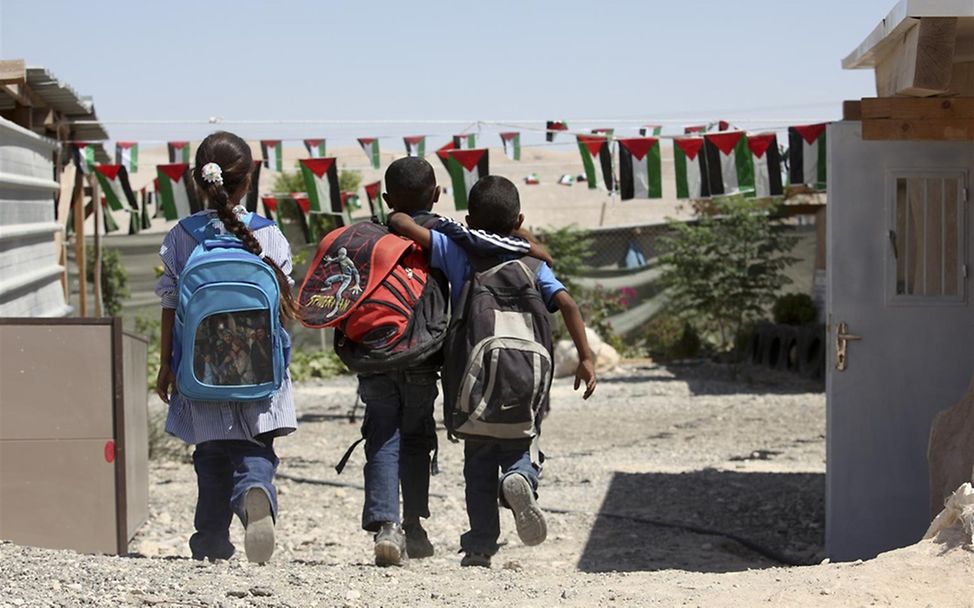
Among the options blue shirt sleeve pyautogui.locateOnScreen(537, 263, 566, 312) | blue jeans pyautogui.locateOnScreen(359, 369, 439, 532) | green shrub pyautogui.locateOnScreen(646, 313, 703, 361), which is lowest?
green shrub pyautogui.locateOnScreen(646, 313, 703, 361)

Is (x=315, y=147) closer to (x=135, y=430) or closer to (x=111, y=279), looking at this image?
(x=135, y=430)

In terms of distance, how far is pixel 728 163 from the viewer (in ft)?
40.8

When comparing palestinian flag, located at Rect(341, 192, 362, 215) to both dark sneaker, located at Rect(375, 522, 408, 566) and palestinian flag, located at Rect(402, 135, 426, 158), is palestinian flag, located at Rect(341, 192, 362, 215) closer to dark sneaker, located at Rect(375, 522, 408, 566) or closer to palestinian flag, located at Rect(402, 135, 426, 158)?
palestinian flag, located at Rect(402, 135, 426, 158)

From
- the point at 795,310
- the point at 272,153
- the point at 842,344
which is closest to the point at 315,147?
the point at 272,153

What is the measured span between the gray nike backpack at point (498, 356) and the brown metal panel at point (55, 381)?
1.78m

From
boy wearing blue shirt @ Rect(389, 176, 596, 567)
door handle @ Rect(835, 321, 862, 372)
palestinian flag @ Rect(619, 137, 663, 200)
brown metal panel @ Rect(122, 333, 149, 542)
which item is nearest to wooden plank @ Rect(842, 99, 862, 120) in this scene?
door handle @ Rect(835, 321, 862, 372)

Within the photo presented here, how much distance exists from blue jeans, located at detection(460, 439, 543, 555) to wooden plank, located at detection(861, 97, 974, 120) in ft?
8.77

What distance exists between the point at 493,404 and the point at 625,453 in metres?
6.50

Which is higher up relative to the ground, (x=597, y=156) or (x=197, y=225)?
(x=597, y=156)

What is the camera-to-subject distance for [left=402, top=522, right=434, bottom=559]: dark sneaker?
519cm

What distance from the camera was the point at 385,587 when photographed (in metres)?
4.35

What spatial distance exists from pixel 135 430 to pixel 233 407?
210 cm

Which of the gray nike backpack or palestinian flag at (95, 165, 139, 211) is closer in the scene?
the gray nike backpack

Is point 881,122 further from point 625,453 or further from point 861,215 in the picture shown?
point 625,453
